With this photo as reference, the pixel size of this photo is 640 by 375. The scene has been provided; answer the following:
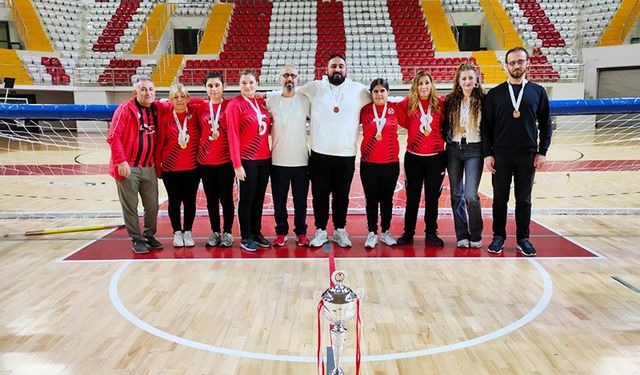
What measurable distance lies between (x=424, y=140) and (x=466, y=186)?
516 mm

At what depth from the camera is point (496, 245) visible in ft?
13.5

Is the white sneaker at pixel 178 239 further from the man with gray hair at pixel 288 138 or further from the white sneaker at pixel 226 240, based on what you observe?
the man with gray hair at pixel 288 138

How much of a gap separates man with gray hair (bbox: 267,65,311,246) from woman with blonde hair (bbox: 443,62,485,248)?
1170 mm

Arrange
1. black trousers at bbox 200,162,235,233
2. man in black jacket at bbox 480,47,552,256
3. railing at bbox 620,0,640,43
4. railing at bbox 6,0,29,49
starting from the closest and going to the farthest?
man in black jacket at bbox 480,47,552,256 < black trousers at bbox 200,162,235,233 < railing at bbox 620,0,640,43 < railing at bbox 6,0,29,49

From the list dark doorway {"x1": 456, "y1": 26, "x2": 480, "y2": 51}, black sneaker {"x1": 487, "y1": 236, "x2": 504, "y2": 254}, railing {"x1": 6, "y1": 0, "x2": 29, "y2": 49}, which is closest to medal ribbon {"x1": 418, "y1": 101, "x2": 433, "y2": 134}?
black sneaker {"x1": 487, "y1": 236, "x2": 504, "y2": 254}

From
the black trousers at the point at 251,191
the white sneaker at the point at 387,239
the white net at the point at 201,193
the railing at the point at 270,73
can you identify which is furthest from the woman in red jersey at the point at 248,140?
the railing at the point at 270,73

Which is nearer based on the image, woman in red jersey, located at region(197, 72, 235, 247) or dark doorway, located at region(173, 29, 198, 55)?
woman in red jersey, located at region(197, 72, 235, 247)

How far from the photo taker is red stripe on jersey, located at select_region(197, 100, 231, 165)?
4023 mm

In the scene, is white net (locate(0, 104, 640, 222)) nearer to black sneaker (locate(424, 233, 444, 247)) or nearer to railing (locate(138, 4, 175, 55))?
black sneaker (locate(424, 233, 444, 247))

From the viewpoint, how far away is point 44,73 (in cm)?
1633

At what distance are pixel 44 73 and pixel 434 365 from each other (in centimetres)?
1756

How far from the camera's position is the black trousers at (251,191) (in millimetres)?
4004

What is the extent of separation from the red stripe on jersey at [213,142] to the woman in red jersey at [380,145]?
112 centimetres

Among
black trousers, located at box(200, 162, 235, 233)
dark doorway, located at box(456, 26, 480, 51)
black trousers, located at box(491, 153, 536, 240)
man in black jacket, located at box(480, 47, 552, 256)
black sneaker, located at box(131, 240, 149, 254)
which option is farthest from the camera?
dark doorway, located at box(456, 26, 480, 51)
